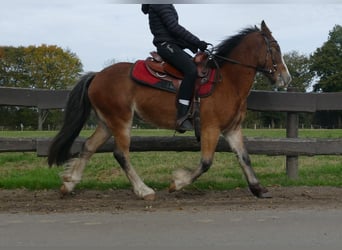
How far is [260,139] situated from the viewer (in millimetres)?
7680

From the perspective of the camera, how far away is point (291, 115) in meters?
7.83

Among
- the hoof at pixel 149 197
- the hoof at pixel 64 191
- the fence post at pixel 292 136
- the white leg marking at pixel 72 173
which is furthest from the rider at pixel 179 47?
the fence post at pixel 292 136

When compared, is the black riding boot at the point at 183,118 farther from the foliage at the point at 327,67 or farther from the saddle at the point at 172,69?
the foliage at the point at 327,67

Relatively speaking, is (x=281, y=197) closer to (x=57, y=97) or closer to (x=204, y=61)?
(x=204, y=61)

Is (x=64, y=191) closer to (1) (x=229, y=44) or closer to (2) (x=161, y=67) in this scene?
(2) (x=161, y=67)

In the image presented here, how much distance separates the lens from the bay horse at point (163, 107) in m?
6.33

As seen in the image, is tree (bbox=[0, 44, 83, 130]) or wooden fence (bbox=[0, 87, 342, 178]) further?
tree (bbox=[0, 44, 83, 130])

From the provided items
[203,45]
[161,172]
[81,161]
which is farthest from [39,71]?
[203,45]

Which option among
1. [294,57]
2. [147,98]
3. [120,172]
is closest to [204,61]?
[147,98]

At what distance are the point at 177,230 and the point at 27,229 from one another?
1437 millimetres

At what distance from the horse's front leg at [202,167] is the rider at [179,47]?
0.31 m

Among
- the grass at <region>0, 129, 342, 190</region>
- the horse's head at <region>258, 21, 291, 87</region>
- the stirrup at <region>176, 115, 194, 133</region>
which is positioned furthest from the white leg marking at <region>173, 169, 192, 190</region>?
the horse's head at <region>258, 21, 291, 87</region>

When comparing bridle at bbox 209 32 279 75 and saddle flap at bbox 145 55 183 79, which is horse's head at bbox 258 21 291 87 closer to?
bridle at bbox 209 32 279 75

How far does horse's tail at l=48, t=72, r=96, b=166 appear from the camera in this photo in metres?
6.82
